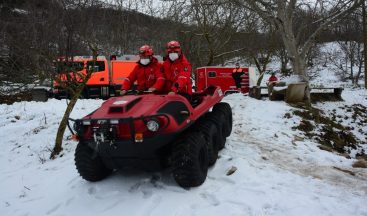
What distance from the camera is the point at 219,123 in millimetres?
6844

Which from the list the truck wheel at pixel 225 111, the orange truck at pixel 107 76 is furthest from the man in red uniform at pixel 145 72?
the orange truck at pixel 107 76

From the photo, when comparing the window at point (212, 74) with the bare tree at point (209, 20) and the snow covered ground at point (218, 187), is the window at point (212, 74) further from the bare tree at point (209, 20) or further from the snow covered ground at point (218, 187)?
the snow covered ground at point (218, 187)

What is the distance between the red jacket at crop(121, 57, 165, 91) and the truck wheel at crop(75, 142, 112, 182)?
1.58m

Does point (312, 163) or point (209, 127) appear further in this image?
point (312, 163)

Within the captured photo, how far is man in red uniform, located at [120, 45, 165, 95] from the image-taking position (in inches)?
266

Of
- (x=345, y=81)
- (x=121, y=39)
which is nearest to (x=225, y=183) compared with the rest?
(x=121, y=39)

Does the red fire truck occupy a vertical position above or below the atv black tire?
above

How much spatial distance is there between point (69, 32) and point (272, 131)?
558cm

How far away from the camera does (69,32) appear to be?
26.5 feet

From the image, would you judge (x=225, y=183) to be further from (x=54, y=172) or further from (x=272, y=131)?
(x=272, y=131)

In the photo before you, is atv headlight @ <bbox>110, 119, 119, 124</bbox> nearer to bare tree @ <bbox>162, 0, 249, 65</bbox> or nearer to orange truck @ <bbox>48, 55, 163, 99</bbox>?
bare tree @ <bbox>162, 0, 249, 65</bbox>

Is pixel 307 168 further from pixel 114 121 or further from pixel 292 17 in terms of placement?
pixel 292 17

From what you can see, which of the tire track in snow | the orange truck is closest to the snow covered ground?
the tire track in snow

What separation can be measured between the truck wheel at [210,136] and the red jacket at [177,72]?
668mm
